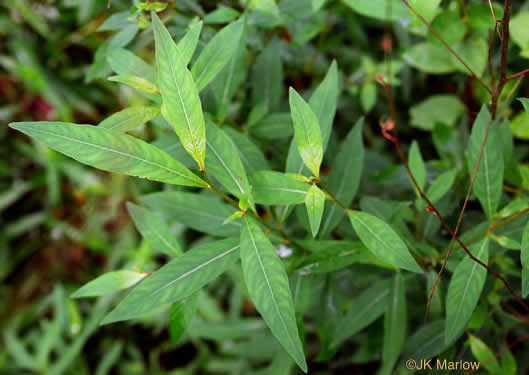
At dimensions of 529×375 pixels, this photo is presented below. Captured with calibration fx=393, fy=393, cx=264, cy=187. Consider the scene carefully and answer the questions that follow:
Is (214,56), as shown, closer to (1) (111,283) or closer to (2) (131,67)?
(2) (131,67)

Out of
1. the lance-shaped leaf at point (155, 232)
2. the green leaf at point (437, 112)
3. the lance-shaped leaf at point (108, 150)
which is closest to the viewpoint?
the lance-shaped leaf at point (108, 150)

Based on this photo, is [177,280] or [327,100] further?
[327,100]

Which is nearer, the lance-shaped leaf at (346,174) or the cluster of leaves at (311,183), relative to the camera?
the cluster of leaves at (311,183)

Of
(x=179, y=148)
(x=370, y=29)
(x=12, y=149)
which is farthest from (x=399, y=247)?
(x=12, y=149)

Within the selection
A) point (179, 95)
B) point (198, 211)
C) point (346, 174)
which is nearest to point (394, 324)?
point (346, 174)

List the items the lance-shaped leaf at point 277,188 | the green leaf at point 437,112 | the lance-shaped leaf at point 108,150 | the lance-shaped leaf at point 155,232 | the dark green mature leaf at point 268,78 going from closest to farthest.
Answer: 1. the lance-shaped leaf at point 108,150
2. the lance-shaped leaf at point 277,188
3. the lance-shaped leaf at point 155,232
4. the dark green mature leaf at point 268,78
5. the green leaf at point 437,112

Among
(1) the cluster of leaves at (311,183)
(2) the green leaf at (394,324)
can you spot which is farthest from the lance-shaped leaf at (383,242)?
(2) the green leaf at (394,324)

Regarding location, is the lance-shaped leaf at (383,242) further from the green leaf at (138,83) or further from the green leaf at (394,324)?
the green leaf at (138,83)

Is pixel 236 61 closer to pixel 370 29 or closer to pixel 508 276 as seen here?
pixel 508 276

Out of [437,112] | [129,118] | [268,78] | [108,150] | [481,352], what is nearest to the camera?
[108,150]
